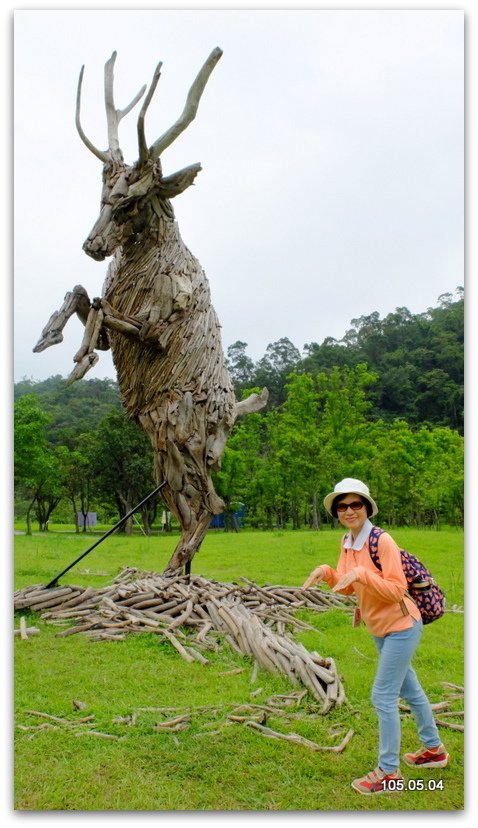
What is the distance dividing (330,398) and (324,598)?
1.59 m

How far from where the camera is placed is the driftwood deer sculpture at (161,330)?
4578mm

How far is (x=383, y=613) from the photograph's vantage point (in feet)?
7.76

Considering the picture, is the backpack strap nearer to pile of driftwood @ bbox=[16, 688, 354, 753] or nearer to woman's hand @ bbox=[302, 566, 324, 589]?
woman's hand @ bbox=[302, 566, 324, 589]

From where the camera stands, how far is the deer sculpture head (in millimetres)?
4348

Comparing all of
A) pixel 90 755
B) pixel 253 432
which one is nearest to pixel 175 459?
pixel 90 755

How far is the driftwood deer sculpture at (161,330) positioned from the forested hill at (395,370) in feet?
1.91

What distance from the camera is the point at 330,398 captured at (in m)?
5.66

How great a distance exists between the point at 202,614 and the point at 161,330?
195 centimetres

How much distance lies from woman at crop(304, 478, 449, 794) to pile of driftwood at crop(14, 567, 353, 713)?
2.51 ft

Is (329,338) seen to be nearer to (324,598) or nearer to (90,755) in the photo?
A: (324,598)

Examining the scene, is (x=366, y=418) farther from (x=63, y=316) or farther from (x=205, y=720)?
(x=205, y=720)

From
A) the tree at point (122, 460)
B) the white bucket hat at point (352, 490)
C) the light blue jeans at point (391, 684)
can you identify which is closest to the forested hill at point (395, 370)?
the white bucket hat at point (352, 490)

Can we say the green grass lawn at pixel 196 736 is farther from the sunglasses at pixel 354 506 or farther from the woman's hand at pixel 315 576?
the sunglasses at pixel 354 506

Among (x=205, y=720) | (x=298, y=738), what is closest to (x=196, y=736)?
(x=205, y=720)
